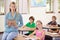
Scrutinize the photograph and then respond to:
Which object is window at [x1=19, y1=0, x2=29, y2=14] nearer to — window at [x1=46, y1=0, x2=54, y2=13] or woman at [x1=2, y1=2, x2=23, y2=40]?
window at [x1=46, y1=0, x2=54, y2=13]

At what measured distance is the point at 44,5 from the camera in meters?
10.2

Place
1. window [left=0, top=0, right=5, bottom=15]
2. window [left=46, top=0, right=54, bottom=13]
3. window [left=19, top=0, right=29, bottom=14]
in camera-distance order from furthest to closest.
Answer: window [left=46, top=0, right=54, bottom=13] < window [left=19, top=0, right=29, bottom=14] < window [left=0, top=0, right=5, bottom=15]

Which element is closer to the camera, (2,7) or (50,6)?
(2,7)

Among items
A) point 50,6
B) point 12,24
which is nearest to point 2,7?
point 50,6

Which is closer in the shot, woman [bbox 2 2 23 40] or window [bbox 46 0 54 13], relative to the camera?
woman [bbox 2 2 23 40]

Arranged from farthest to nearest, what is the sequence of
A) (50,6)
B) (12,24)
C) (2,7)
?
(50,6) < (2,7) < (12,24)

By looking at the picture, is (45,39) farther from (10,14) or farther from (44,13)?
(44,13)

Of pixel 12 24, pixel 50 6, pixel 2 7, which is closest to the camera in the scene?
pixel 12 24

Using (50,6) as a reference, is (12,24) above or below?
below

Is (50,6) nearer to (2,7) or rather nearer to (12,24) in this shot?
(2,7)

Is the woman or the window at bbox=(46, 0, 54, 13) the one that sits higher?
the window at bbox=(46, 0, 54, 13)

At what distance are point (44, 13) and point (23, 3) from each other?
4.47 ft

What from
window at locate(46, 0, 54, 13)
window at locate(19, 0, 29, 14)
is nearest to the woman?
window at locate(19, 0, 29, 14)

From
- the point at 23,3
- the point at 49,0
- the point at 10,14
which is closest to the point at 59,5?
the point at 49,0
